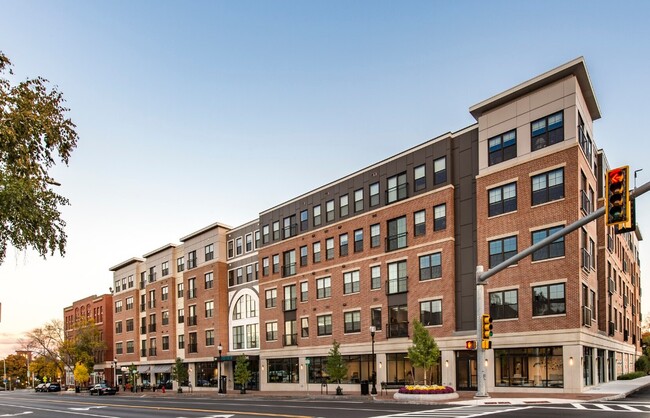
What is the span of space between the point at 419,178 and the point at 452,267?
7684 mm

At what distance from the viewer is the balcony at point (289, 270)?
54344 millimetres

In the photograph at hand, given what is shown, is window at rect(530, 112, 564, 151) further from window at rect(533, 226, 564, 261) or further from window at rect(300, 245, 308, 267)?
window at rect(300, 245, 308, 267)

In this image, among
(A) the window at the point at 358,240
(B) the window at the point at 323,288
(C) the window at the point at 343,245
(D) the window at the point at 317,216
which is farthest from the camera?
(D) the window at the point at 317,216

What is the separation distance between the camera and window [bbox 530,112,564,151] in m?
34.2

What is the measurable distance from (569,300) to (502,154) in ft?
34.6

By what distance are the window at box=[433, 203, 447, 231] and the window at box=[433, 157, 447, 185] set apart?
193cm

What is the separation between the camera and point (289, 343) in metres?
53.2

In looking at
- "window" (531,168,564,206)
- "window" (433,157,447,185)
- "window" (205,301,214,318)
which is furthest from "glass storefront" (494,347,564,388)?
"window" (205,301,214,318)

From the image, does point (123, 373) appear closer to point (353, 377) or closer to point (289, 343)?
point (289, 343)

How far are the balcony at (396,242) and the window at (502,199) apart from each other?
8.13 meters

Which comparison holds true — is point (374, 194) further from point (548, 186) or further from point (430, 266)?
point (548, 186)

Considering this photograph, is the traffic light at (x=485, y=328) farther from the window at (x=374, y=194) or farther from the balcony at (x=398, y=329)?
the window at (x=374, y=194)

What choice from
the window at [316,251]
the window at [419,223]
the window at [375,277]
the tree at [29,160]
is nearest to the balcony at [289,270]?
the window at [316,251]

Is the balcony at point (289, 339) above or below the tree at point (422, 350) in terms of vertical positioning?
below
